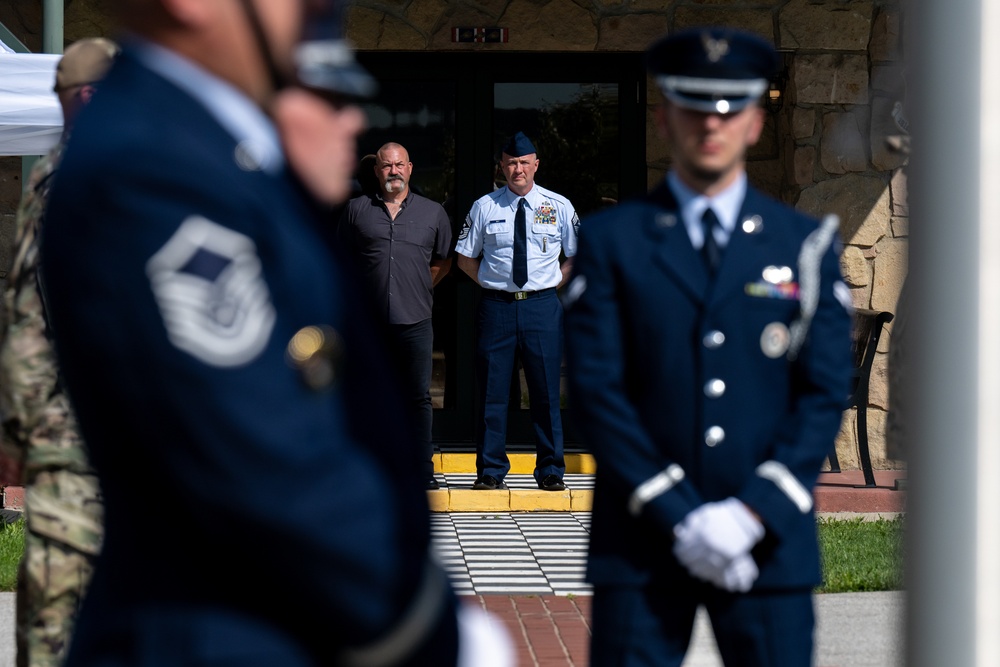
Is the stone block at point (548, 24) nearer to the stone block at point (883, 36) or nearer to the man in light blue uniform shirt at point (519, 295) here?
the man in light blue uniform shirt at point (519, 295)

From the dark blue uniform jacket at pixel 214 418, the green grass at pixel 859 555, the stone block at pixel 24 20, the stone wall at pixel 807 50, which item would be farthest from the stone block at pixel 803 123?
the dark blue uniform jacket at pixel 214 418

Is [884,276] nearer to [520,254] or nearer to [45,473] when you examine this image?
[520,254]

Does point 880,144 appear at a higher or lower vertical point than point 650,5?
lower

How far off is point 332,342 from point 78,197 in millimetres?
242

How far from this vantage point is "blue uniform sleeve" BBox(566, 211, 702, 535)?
2773 millimetres

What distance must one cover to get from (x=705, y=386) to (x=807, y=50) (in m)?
7.76

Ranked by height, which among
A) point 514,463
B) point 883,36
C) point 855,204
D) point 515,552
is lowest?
point 515,552

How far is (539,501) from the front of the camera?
8992mm

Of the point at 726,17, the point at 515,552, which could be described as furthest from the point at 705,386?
the point at 726,17

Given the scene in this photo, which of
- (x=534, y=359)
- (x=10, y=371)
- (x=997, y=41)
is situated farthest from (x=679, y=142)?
(x=534, y=359)

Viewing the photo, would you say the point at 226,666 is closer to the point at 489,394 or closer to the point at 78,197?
the point at 78,197

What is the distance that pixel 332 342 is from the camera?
1283mm

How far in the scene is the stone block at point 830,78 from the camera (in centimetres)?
1005

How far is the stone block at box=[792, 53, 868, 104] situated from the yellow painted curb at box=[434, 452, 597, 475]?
9.34ft
